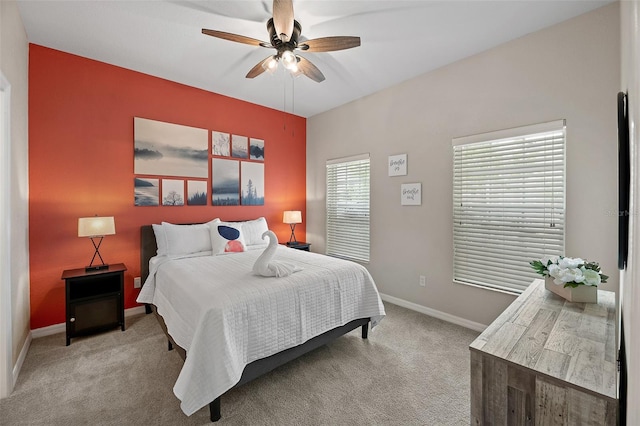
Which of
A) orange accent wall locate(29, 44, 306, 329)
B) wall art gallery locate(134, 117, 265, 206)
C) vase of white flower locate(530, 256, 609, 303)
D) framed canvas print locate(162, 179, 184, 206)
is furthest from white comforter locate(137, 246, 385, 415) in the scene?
vase of white flower locate(530, 256, 609, 303)

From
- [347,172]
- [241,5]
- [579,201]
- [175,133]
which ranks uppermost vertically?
[241,5]

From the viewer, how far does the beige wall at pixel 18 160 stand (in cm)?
202

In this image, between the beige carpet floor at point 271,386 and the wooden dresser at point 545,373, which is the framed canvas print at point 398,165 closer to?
the beige carpet floor at point 271,386

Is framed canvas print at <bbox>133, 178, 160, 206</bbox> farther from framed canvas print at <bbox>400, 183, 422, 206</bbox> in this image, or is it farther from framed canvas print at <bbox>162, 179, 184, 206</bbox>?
framed canvas print at <bbox>400, 183, 422, 206</bbox>

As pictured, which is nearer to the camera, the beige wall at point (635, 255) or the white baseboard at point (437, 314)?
the beige wall at point (635, 255)

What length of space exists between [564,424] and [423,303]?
7.93 ft

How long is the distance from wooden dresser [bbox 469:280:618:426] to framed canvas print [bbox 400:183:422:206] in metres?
2.05

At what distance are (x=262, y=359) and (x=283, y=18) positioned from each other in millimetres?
2363

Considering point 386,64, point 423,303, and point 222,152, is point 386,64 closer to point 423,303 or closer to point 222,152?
point 222,152

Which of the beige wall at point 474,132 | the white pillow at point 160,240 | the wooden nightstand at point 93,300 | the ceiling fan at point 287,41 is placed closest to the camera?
the ceiling fan at point 287,41

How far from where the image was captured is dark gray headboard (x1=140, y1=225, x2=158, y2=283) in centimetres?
330

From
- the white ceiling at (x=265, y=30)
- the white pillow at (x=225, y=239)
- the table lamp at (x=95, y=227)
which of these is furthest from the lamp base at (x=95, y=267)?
the white ceiling at (x=265, y=30)

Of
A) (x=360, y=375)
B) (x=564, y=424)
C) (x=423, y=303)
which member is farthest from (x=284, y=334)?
(x=423, y=303)

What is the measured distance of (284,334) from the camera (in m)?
2.00
